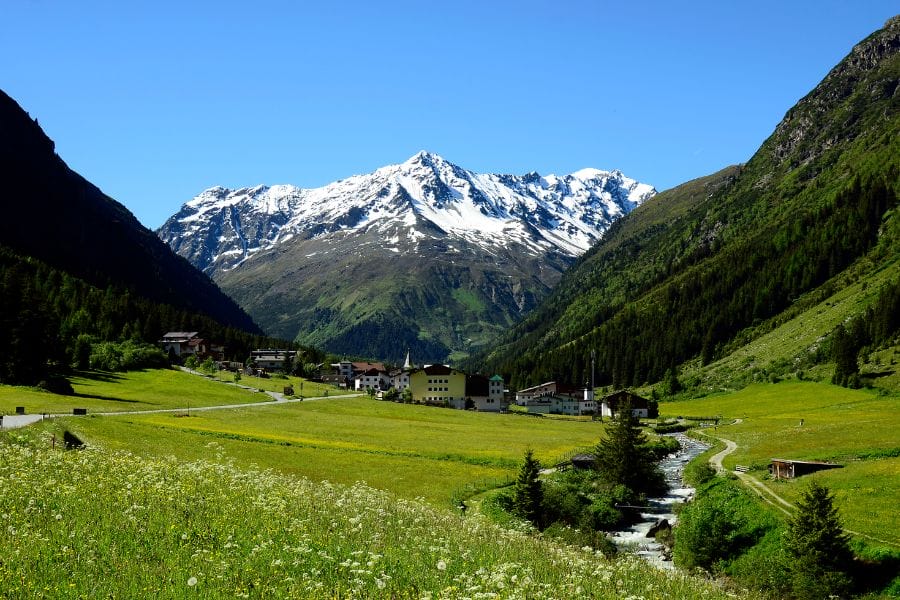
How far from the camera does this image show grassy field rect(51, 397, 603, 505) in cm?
5008

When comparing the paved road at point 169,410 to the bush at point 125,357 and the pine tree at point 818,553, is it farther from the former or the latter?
the pine tree at point 818,553

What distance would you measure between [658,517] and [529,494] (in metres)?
11.5

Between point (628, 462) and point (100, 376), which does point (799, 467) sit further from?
point (100, 376)

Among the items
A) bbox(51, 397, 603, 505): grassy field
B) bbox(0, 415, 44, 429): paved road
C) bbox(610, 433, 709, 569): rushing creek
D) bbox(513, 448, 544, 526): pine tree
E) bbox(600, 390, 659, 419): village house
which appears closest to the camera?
bbox(610, 433, 709, 569): rushing creek

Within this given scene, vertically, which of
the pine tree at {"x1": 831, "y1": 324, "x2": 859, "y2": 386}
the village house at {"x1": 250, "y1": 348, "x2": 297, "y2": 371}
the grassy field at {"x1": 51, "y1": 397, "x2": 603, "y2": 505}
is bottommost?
the grassy field at {"x1": 51, "y1": 397, "x2": 603, "y2": 505}

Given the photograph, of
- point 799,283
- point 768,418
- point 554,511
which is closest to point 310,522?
point 554,511

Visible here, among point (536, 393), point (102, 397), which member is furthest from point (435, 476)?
point (536, 393)

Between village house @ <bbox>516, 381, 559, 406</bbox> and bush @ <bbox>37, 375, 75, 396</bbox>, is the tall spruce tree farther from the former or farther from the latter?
village house @ <bbox>516, 381, 559, 406</bbox>

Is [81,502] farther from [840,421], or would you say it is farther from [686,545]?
[840,421]

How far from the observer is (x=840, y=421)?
83.8 m

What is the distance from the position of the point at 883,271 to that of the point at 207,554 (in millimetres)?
181061

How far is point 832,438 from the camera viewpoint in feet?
218

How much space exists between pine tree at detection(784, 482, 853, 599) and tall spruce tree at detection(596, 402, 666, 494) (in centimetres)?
2748

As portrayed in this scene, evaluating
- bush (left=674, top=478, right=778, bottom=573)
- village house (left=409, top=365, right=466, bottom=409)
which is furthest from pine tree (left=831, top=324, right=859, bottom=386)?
bush (left=674, top=478, right=778, bottom=573)
